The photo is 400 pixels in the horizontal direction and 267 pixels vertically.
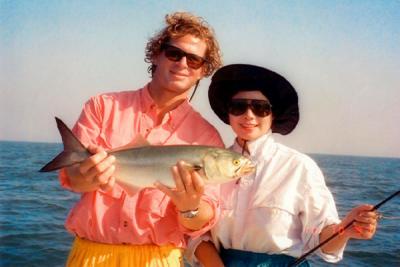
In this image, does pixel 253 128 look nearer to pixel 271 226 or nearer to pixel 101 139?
pixel 271 226

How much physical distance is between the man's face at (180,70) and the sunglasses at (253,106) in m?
0.48

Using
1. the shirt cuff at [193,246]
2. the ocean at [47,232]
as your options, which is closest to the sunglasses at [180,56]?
the shirt cuff at [193,246]

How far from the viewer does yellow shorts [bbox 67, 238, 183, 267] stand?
4262 millimetres

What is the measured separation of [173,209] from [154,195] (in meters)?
0.23

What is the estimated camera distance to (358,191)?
3206 centimetres

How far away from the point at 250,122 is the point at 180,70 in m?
0.79

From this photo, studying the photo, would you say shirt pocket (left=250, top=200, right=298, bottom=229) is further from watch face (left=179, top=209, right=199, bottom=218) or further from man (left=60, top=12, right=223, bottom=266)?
watch face (left=179, top=209, right=199, bottom=218)

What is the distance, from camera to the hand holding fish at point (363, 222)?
393 centimetres

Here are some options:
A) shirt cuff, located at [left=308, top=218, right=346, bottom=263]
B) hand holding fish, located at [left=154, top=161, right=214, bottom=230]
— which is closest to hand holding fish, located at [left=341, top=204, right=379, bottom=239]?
shirt cuff, located at [left=308, top=218, right=346, bottom=263]

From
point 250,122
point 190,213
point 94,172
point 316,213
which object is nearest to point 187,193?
point 190,213

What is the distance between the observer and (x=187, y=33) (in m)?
4.66

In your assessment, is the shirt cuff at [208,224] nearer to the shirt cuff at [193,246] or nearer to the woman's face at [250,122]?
the shirt cuff at [193,246]

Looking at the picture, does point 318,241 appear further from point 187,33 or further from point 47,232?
point 47,232

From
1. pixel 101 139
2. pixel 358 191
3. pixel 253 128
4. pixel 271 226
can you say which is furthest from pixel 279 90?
pixel 358 191
